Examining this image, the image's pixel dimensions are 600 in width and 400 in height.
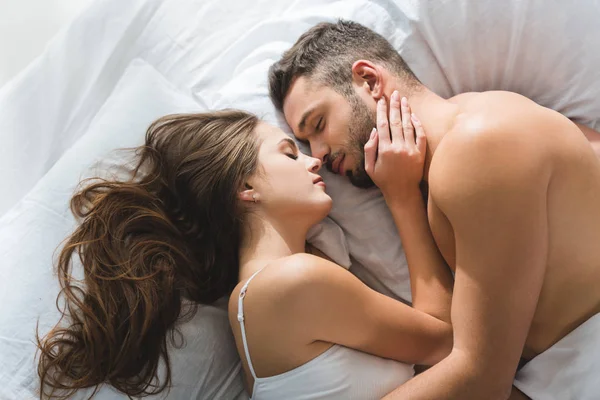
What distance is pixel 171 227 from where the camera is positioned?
144cm

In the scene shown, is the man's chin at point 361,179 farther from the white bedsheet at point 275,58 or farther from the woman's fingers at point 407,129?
→ the woman's fingers at point 407,129

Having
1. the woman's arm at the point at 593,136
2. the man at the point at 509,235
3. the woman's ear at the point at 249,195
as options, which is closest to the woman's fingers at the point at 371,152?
the man at the point at 509,235

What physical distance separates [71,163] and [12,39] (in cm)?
83

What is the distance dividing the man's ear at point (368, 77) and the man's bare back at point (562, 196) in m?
0.29

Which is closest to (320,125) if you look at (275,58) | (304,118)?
(304,118)

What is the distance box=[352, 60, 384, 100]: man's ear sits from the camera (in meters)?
1.48

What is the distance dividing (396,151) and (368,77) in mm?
211

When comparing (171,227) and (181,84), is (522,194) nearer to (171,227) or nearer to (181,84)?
(171,227)

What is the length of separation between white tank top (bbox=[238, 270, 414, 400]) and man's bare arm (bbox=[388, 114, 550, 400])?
52mm

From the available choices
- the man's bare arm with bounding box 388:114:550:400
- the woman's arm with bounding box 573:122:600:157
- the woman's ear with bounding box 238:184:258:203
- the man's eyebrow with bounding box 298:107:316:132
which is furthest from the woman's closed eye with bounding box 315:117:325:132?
the woman's arm with bounding box 573:122:600:157

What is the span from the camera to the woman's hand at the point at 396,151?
4.73 feet

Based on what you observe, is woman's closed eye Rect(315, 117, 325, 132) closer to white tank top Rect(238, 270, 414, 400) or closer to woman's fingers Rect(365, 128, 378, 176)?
woman's fingers Rect(365, 128, 378, 176)

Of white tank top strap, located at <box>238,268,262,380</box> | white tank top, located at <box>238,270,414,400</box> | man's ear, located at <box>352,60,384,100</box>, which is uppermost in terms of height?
man's ear, located at <box>352,60,384,100</box>

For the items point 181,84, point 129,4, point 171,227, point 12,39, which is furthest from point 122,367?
point 12,39
